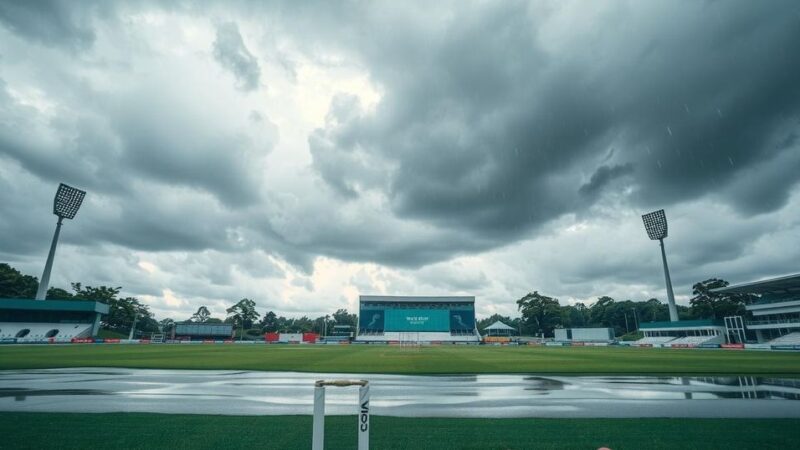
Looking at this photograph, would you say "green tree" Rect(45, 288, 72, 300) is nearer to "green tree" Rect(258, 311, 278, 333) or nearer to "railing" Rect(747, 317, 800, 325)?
"green tree" Rect(258, 311, 278, 333)

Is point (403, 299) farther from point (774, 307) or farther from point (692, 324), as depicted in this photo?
point (774, 307)

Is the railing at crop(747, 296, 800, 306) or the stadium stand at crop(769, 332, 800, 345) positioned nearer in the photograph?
the stadium stand at crop(769, 332, 800, 345)

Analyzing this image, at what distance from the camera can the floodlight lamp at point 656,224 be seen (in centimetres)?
8925

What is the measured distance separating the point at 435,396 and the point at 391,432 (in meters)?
5.78

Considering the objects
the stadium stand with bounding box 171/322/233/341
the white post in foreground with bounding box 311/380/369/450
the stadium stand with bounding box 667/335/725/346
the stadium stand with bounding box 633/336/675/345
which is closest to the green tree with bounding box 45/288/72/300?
the stadium stand with bounding box 171/322/233/341

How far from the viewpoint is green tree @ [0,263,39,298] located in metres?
92.4

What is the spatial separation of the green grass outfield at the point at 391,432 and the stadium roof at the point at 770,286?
87.3 m

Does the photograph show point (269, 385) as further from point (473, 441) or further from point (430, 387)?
point (473, 441)

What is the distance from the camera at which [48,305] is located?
267 ft

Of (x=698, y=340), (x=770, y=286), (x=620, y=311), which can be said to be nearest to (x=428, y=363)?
(x=698, y=340)

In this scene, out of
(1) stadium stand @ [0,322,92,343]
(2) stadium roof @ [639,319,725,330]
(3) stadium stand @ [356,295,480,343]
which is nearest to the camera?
(1) stadium stand @ [0,322,92,343]

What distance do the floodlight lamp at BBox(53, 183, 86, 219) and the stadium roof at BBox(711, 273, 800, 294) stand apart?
14534 cm

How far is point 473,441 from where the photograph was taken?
777cm

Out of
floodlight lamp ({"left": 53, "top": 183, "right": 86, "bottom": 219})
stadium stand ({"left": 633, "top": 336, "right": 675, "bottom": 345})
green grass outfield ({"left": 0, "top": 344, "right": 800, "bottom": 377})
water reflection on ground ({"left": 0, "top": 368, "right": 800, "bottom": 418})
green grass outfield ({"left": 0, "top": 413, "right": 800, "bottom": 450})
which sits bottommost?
stadium stand ({"left": 633, "top": 336, "right": 675, "bottom": 345})
